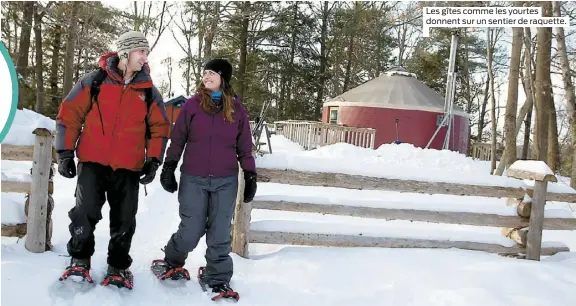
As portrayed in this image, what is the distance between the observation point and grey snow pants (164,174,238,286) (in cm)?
347

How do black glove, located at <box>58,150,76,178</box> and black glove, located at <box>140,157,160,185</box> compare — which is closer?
black glove, located at <box>58,150,76,178</box>

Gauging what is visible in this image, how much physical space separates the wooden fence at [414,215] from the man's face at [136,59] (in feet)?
4.95

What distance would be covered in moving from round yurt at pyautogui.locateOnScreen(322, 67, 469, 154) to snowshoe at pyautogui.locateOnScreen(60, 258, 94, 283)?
1789 centimetres

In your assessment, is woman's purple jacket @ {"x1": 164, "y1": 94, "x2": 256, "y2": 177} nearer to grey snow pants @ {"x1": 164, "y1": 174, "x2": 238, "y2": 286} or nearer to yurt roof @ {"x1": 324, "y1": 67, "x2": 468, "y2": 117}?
grey snow pants @ {"x1": 164, "y1": 174, "x2": 238, "y2": 286}

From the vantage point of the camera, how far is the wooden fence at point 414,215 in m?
4.43

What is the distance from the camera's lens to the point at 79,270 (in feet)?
10.7

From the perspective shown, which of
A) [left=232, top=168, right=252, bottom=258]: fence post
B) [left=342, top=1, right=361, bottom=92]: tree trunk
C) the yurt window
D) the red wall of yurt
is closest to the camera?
[left=232, top=168, right=252, bottom=258]: fence post

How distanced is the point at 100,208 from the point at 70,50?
15877mm

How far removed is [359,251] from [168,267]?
1.91m

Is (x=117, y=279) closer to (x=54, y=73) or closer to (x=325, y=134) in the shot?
(x=325, y=134)

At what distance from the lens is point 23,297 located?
2.99m

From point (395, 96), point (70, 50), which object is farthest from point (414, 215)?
point (395, 96)

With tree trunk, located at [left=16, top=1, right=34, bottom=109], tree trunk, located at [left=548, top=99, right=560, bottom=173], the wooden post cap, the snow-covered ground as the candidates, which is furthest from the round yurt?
the snow-covered ground

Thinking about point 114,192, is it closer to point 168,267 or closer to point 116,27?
point 168,267
